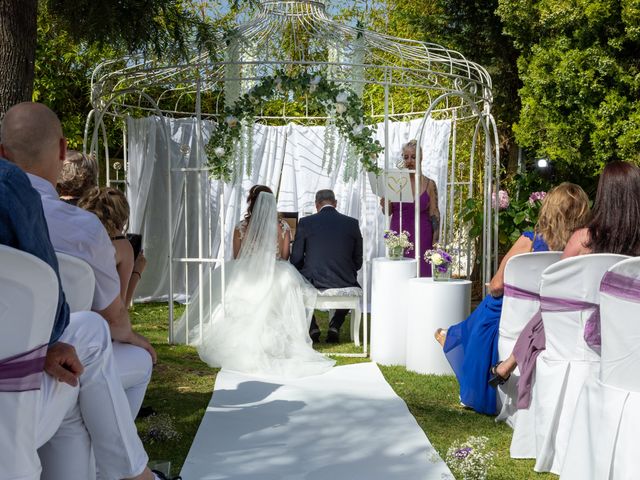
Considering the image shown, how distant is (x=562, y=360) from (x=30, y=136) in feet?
8.27

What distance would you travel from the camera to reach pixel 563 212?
418 centimetres

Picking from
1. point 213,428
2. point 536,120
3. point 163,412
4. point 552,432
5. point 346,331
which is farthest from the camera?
point 536,120

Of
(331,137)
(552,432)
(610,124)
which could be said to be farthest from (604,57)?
(552,432)

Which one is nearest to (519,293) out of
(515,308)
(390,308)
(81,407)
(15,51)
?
(515,308)

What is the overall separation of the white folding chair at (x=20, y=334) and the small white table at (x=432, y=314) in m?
4.07

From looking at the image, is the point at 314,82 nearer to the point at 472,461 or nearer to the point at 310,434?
the point at 310,434

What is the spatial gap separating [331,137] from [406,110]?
5.07m

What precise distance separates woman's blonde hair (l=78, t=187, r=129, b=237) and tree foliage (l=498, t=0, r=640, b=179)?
6.85 meters

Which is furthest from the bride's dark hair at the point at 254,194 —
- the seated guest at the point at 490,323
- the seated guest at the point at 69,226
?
the seated guest at the point at 69,226

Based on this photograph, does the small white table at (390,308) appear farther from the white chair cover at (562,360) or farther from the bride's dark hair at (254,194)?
the white chair cover at (562,360)

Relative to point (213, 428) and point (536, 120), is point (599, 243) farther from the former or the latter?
point (536, 120)

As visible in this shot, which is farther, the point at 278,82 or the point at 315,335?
the point at 315,335

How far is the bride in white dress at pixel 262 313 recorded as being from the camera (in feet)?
20.3

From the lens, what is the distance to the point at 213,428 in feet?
15.1
